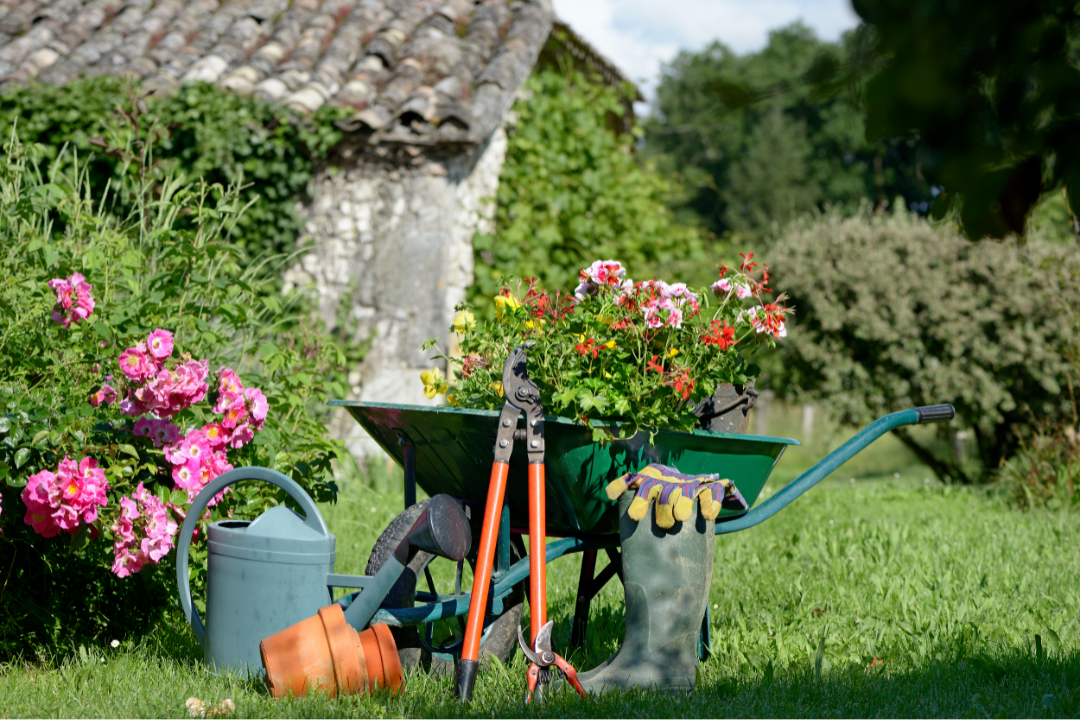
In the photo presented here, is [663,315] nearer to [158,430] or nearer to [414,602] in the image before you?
[414,602]

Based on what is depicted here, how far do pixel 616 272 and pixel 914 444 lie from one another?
21.3 ft

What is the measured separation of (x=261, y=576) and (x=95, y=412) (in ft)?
2.59

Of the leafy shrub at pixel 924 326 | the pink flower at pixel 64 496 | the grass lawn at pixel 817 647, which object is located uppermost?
the leafy shrub at pixel 924 326

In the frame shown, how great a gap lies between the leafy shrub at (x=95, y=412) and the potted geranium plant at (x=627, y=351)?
760 millimetres

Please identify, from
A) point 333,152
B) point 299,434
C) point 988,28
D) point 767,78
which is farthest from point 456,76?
point 767,78

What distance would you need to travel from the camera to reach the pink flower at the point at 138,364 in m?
2.56

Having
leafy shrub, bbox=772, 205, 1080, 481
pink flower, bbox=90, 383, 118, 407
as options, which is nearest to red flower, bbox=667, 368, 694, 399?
pink flower, bbox=90, 383, 118, 407

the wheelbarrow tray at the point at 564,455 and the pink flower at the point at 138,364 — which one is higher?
the pink flower at the point at 138,364

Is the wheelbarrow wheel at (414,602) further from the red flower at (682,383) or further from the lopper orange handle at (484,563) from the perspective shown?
the red flower at (682,383)

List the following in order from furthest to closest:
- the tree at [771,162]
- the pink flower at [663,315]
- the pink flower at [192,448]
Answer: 1. the tree at [771,162]
2. the pink flower at [192,448]
3. the pink flower at [663,315]

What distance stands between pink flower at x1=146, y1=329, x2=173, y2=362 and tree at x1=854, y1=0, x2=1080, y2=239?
2.25m

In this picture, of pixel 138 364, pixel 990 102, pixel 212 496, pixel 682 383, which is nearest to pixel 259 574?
pixel 212 496

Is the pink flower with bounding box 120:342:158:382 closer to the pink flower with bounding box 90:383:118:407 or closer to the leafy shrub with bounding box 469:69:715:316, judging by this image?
the pink flower with bounding box 90:383:118:407

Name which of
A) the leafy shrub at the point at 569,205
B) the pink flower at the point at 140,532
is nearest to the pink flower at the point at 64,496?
the pink flower at the point at 140,532
